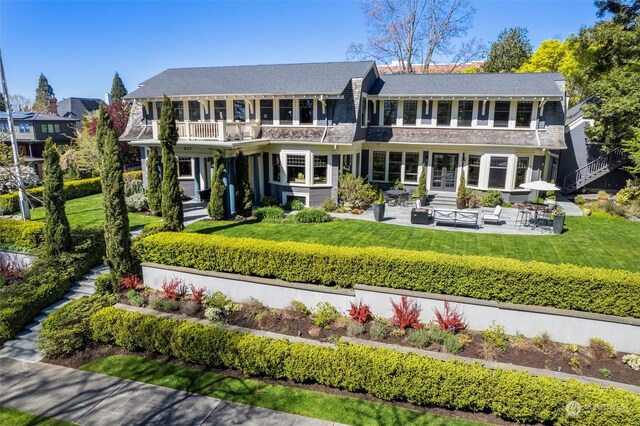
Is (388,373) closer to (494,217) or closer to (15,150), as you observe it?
(494,217)

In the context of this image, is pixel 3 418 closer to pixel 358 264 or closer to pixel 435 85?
pixel 358 264

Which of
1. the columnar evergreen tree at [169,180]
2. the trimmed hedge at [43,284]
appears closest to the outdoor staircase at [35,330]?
the trimmed hedge at [43,284]

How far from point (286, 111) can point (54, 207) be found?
13.0m

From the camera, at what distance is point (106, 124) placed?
38.6 feet

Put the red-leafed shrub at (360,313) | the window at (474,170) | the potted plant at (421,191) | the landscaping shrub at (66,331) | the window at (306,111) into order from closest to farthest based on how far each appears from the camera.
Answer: the landscaping shrub at (66,331)
the red-leafed shrub at (360,313)
the window at (306,111)
the potted plant at (421,191)
the window at (474,170)

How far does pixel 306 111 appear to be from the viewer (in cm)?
2231

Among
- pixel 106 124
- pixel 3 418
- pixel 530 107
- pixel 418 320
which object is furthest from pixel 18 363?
pixel 530 107

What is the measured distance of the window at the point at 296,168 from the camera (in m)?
21.9

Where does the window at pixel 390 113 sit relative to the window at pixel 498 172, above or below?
above

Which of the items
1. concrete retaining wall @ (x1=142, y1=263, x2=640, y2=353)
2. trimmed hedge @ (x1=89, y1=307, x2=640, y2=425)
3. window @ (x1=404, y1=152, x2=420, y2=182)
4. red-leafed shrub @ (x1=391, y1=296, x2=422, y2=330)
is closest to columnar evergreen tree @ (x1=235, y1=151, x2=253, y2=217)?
concrete retaining wall @ (x1=142, y1=263, x2=640, y2=353)

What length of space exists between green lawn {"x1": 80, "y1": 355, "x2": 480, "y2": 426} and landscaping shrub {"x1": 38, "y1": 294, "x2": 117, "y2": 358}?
0.90 m

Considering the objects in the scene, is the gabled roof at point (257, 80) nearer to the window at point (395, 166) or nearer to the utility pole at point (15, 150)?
the window at point (395, 166)

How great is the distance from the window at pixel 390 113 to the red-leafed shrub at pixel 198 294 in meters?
16.7

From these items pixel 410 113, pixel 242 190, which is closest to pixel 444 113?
pixel 410 113
